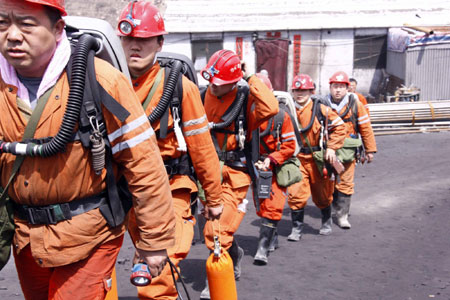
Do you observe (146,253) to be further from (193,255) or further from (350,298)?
(193,255)

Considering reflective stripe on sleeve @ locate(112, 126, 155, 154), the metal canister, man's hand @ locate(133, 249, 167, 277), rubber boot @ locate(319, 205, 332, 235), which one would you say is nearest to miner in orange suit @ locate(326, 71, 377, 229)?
rubber boot @ locate(319, 205, 332, 235)

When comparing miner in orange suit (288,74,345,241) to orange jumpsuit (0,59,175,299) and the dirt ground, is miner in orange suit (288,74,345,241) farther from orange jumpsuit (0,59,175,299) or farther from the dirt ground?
orange jumpsuit (0,59,175,299)

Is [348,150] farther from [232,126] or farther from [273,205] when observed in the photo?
[232,126]

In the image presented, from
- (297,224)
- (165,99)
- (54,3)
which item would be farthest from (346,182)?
(54,3)

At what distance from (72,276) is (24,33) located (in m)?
1.17

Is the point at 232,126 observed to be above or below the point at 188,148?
below

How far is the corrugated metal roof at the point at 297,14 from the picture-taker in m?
28.8

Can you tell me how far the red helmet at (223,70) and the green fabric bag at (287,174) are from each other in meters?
1.56

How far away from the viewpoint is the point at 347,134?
8812 millimetres

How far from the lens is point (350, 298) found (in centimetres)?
561

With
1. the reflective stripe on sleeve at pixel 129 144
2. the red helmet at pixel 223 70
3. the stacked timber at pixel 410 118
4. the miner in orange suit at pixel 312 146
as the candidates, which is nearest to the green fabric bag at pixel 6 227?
the reflective stripe on sleeve at pixel 129 144

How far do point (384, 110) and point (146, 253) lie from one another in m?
15.5

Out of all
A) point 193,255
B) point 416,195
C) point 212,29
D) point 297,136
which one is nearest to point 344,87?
point 297,136

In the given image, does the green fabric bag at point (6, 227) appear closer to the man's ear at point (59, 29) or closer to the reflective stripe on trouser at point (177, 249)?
the man's ear at point (59, 29)
